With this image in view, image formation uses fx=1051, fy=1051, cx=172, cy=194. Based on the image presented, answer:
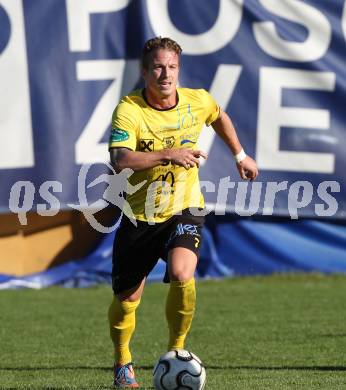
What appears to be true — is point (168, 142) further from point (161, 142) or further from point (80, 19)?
point (80, 19)

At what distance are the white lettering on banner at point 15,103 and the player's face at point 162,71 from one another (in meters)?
6.43

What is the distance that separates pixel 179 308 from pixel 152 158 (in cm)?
92

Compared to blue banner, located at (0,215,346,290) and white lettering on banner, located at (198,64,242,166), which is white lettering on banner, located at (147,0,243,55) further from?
blue banner, located at (0,215,346,290)

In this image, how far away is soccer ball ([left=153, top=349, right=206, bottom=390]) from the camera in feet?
18.5

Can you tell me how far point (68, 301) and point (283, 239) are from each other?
305 cm

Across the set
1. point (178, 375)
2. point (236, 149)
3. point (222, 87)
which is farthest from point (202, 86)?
point (178, 375)

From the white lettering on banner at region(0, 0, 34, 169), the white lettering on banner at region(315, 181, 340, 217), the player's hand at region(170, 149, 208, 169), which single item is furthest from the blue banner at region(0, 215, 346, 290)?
the player's hand at region(170, 149, 208, 169)

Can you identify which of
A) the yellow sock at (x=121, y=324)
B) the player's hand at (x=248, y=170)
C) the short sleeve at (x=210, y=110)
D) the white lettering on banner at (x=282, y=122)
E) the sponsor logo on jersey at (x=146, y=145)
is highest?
the short sleeve at (x=210, y=110)

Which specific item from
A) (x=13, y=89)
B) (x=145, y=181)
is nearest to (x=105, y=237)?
(x=13, y=89)

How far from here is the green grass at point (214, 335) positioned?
6.79 meters

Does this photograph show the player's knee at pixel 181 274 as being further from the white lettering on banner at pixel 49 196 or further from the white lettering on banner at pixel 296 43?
the white lettering on banner at pixel 296 43

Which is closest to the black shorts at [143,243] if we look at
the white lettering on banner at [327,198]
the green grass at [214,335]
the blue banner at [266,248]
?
→ the green grass at [214,335]

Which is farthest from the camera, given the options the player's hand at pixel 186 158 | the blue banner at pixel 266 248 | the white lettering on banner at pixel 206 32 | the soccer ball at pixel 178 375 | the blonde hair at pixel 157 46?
the blue banner at pixel 266 248

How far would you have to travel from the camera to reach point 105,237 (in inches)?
516
